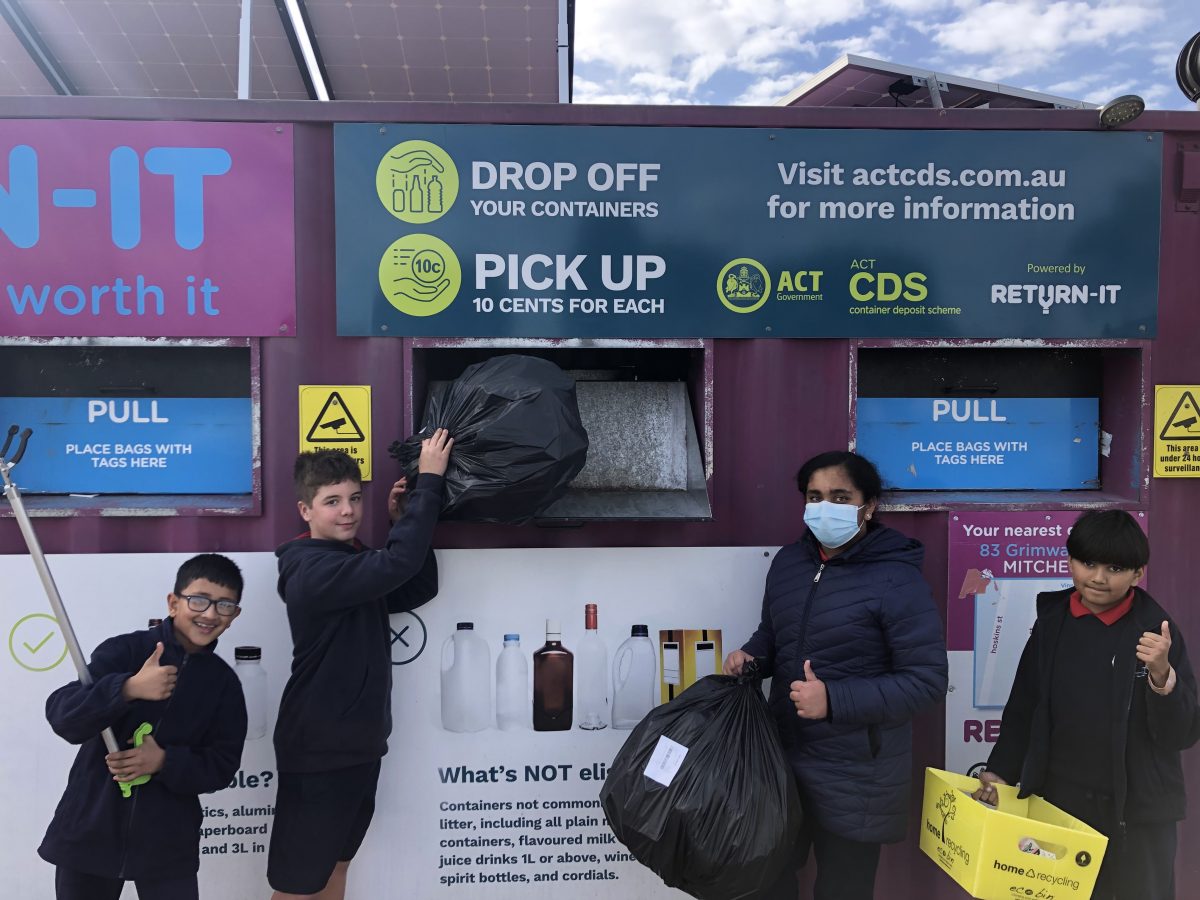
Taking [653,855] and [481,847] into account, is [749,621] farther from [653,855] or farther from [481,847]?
[481,847]

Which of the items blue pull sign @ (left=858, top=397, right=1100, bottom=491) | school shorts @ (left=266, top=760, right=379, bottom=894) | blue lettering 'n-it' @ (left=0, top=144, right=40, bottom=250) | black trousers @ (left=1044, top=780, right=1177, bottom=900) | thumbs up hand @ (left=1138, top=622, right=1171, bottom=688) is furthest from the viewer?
blue pull sign @ (left=858, top=397, right=1100, bottom=491)

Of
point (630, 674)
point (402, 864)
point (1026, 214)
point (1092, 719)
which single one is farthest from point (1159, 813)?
point (402, 864)

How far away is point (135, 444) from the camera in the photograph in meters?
2.42

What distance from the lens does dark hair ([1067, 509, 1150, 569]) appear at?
1833 mm

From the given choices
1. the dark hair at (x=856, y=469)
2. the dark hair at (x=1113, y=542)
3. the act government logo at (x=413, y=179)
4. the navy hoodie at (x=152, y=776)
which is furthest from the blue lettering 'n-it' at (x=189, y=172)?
the dark hair at (x=1113, y=542)

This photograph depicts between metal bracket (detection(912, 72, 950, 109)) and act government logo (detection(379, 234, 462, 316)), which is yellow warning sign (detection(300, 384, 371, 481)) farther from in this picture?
metal bracket (detection(912, 72, 950, 109))

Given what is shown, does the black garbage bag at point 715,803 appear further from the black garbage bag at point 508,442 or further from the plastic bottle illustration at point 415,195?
the plastic bottle illustration at point 415,195

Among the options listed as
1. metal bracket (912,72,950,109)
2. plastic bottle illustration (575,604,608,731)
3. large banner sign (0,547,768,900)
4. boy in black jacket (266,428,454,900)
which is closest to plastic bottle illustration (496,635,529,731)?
large banner sign (0,547,768,900)

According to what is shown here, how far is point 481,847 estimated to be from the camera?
2402mm

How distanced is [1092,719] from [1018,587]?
0.63m

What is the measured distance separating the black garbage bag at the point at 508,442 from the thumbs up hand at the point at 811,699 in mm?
847

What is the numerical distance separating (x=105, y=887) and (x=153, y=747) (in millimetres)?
434

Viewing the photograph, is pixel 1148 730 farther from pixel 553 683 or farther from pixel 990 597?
pixel 553 683

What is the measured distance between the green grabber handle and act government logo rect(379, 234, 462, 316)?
1.37 metres
